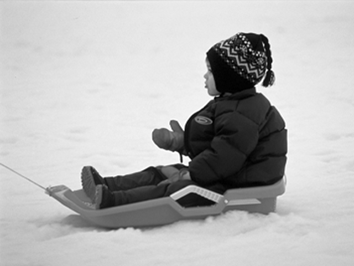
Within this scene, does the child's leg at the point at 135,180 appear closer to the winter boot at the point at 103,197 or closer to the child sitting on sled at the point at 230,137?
the child sitting on sled at the point at 230,137

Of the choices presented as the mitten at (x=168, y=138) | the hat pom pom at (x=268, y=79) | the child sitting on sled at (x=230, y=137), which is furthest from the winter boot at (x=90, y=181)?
the hat pom pom at (x=268, y=79)

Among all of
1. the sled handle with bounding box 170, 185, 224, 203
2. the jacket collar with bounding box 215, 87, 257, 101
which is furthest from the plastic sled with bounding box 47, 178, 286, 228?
the jacket collar with bounding box 215, 87, 257, 101

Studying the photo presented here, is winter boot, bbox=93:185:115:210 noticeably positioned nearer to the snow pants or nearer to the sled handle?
the snow pants

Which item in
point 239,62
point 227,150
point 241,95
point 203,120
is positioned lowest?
point 227,150

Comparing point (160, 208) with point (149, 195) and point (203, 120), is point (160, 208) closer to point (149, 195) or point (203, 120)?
point (149, 195)

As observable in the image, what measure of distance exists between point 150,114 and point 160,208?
2314mm

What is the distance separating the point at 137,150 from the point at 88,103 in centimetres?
118

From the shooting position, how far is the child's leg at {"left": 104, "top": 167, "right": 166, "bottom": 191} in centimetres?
288

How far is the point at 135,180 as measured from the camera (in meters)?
2.93

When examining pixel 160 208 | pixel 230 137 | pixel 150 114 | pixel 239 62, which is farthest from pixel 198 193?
pixel 150 114

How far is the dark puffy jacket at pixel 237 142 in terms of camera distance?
2604 mm

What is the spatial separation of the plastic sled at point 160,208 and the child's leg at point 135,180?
8.7 inches

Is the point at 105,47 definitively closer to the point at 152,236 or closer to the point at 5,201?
the point at 5,201

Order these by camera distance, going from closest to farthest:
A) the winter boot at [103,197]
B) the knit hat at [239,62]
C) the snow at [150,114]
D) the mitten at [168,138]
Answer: the snow at [150,114]
the winter boot at [103,197]
the knit hat at [239,62]
the mitten at [168,138]
